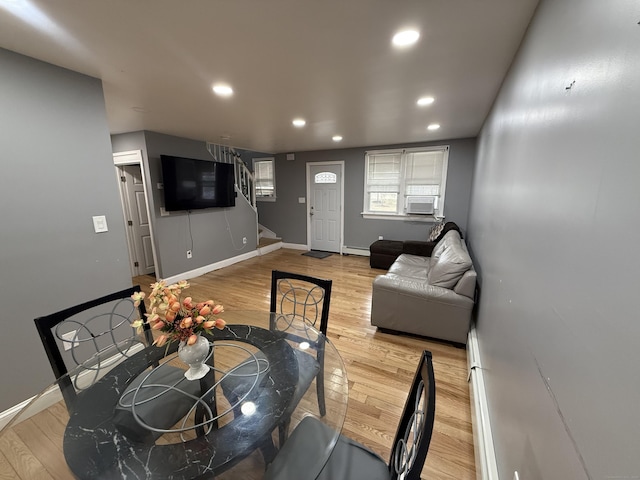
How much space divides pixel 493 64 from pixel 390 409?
2.53 meters

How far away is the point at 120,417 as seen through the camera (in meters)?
1.03

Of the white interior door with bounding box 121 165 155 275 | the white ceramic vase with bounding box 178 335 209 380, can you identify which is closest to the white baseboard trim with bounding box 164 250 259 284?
the white interior door with bounding box 121 165 155 275

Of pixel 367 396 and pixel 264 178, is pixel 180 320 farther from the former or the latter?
pixel 264 178

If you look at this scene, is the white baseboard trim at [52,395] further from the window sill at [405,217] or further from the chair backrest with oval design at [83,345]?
the window sill at [405,217]

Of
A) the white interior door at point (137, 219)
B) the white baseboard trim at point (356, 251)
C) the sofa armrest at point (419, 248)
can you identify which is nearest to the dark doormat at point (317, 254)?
the white baseboard trim at point (356, 251)

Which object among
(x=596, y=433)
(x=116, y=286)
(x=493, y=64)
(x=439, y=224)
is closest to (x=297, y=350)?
(x=596, y=433)

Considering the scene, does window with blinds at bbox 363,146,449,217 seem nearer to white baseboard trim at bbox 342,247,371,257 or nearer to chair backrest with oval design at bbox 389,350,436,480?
white baseboard trim at bbox 342,247,371,257

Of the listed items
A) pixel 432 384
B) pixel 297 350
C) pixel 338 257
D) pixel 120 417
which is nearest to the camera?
pixel 432 384

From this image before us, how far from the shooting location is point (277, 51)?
1.65 meters

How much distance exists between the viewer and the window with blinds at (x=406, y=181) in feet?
16.0

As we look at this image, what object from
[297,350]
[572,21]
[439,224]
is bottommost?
[297,350]

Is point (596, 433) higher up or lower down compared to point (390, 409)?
higher up

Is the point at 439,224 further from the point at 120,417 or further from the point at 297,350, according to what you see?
the point at 120,417

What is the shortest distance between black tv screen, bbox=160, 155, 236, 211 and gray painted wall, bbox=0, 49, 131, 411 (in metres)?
1.89
